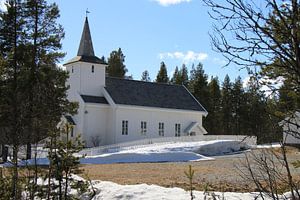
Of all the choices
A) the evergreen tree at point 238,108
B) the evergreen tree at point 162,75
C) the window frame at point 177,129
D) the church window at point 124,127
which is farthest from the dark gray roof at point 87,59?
the evergreen tree at point 162,75

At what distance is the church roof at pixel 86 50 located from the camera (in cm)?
4872

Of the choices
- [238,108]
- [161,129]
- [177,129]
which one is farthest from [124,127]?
[238,108]

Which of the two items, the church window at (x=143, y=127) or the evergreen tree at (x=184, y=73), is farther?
the evergreen tree at (x=184, y=73)

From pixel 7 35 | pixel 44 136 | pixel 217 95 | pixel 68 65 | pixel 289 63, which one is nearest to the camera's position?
pixel 289 63

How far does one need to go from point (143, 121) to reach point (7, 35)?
2297 centimetres

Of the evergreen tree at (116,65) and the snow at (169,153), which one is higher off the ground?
the evergreen tree at (116,65)

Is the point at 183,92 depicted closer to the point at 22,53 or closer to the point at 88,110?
the point at 88,110

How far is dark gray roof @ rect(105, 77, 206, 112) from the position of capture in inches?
1905

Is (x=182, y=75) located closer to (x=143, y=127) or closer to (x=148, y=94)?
(x=148, y=94)

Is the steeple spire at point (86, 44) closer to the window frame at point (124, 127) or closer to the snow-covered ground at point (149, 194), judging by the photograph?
the window frame at point (124, 127)

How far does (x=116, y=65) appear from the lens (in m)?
81.2

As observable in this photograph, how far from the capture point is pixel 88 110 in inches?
1815

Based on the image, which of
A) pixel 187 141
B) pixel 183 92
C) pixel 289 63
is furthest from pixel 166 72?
pixel 289 63

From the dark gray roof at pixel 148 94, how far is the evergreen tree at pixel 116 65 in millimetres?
26523
